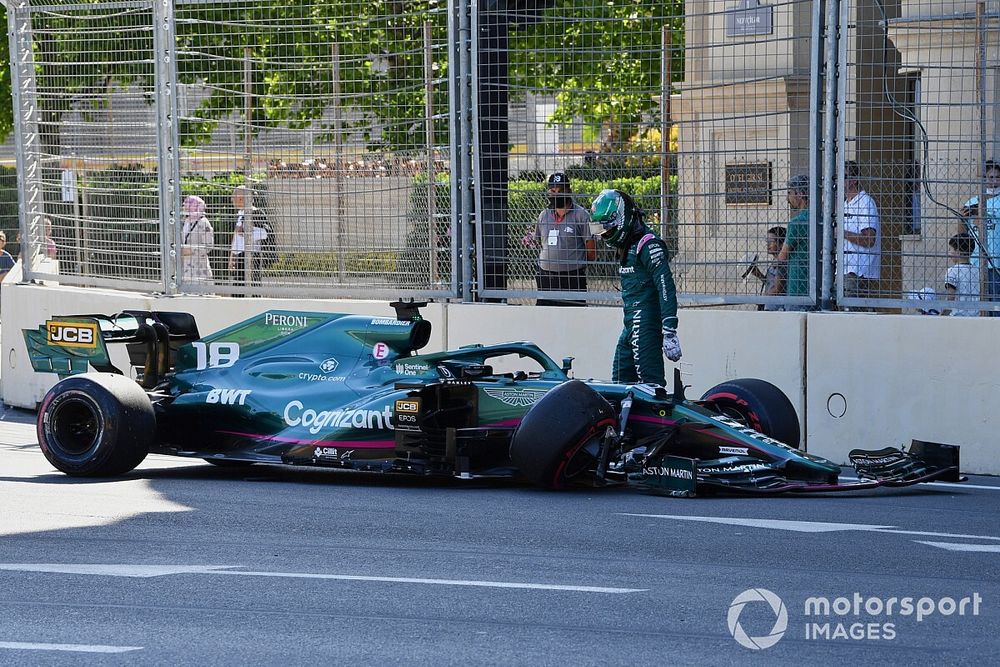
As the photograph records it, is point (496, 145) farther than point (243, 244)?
No

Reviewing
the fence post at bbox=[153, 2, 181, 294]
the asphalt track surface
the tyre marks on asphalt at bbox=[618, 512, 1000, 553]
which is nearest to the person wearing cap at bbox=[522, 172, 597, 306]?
the asphalt track surface

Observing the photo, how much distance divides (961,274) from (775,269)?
4.20 ft

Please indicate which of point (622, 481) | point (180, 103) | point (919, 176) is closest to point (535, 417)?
point (622, 481)

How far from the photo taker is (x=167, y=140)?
12672 mm

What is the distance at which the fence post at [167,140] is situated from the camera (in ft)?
41.2

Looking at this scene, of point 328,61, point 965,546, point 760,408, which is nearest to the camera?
point 965,546

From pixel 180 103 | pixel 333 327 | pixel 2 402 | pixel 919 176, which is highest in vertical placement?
pixel 180 103

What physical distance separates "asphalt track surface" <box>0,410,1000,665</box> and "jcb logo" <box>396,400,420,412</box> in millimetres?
483

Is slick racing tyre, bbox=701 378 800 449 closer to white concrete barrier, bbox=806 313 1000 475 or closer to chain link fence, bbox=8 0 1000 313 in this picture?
white concrete barrier, bbox=806 313 1000 475

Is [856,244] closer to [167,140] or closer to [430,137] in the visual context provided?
[430,137]

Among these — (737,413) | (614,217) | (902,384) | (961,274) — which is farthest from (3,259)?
(961,274)

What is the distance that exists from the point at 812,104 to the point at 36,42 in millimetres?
7561

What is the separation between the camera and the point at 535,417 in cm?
778

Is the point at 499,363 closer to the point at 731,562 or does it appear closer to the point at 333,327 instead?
the point at 333,327
